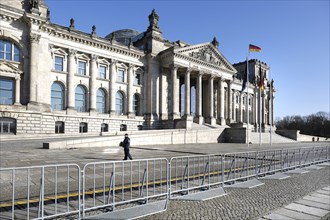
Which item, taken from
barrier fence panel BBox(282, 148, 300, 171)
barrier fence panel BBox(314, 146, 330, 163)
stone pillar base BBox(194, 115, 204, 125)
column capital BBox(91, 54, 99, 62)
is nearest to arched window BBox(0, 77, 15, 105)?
column capital BBox(91, 54, 99, 62)

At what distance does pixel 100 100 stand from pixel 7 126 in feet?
51.9

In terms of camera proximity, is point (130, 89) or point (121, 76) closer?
point (121, 76)

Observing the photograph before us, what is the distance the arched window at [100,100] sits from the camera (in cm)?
4407

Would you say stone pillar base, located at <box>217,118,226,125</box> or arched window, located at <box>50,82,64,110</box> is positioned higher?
arched window, located at <box>50,82,64,110</box>

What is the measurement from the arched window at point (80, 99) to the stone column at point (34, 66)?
7.60m

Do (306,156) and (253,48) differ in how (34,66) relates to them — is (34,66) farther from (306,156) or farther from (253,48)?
(306,156)

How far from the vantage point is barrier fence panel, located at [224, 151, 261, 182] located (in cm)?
1073

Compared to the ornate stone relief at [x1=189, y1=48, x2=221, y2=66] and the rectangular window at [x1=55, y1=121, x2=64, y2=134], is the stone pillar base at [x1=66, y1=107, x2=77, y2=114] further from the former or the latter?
the ornate stone relief at [x1=189, y1=48, x2=221, y2=66]

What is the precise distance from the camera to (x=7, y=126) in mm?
31391

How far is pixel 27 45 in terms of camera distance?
3447 cm

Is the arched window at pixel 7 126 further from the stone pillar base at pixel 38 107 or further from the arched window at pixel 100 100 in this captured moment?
the arched window at pixel 100 100

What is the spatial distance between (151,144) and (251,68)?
6294 cm

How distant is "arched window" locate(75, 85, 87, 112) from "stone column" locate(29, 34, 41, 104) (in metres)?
7.60

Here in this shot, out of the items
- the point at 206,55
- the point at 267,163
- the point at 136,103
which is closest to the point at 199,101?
the point at 206,55
